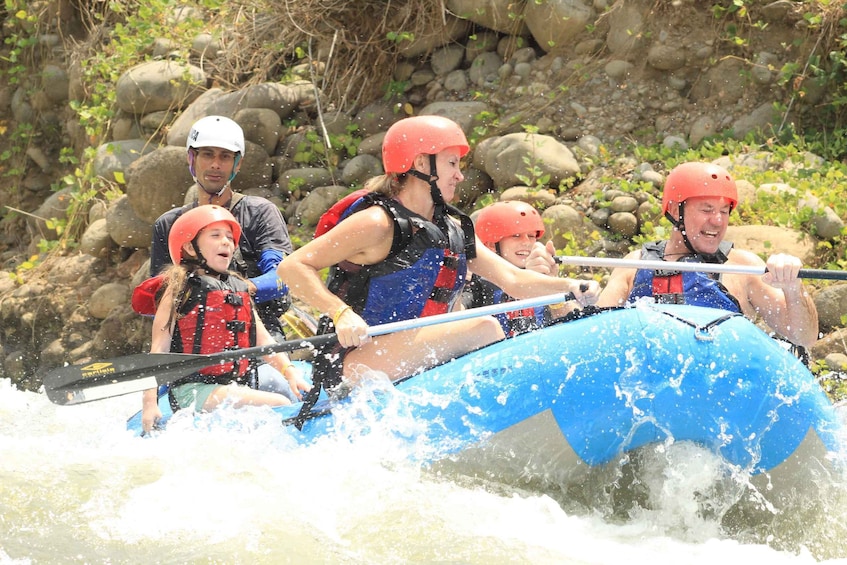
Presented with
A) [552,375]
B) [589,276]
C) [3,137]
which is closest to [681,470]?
[552,375]

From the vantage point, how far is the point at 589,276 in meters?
7.36

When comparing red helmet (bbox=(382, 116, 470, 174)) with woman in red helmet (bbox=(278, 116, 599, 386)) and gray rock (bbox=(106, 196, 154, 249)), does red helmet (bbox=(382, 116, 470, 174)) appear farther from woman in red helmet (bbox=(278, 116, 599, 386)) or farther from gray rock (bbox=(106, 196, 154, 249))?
gray rock (bbox=(106, 196, 154, 249))

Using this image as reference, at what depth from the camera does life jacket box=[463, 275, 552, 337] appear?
18.8ft

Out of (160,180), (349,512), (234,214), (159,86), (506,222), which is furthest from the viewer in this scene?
(159,86)

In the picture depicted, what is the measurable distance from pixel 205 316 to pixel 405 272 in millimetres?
1052

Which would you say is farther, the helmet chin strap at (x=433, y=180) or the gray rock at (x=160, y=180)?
the gray rock at (x=160, y=180)

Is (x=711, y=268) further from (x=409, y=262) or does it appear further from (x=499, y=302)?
(x=499, y=302)

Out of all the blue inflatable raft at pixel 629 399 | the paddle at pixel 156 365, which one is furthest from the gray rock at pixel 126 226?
the blue inflatable raft at pixel 629 399

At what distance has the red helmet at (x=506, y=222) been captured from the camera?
5.73 meters

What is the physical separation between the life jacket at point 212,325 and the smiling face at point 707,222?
2.05 m

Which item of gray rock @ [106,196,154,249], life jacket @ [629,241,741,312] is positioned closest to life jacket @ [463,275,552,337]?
life jacket @ [629,241,741,312]

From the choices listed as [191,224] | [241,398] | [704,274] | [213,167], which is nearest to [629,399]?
[704,274]

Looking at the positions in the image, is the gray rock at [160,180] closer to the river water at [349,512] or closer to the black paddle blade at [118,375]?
the black paddle blade at [118,375]

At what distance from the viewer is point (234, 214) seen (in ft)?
19.4
